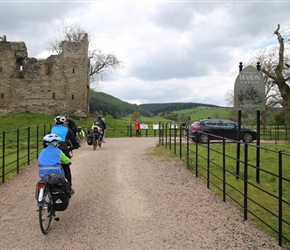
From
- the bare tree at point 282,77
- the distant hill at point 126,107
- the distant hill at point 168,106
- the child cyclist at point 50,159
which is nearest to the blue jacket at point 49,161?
the child cyclist at point 50,159

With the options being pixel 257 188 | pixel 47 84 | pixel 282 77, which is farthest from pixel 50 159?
pixel 47 84

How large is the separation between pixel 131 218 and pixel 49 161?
176 cm

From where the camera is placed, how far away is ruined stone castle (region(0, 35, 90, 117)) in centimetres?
4142

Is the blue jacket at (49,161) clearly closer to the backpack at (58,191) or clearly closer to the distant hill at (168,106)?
the backpack at (58,191)

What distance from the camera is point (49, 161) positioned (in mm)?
6496

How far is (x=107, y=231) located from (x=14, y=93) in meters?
38.3

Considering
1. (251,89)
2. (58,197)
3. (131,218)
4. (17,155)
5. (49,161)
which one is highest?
(251,89)

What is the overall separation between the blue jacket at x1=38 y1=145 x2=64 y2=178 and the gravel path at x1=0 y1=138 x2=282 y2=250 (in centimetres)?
93

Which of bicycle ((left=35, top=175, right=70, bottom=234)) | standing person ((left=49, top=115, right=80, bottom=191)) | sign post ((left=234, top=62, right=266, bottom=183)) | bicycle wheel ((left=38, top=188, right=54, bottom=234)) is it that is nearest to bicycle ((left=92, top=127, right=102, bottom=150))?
sign post ((left=234, top=62, right=266, bottom=183))

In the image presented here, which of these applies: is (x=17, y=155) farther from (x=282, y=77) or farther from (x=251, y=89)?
(x=282, y=77)

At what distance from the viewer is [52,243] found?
18.6ft

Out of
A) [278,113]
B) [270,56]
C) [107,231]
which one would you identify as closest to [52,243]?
[107,231]

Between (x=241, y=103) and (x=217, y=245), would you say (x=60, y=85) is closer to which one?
(x=241, y=103)

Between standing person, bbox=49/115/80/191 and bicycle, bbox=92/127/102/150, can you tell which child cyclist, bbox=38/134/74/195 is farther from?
bicycle, bbox=92/127/102/150
